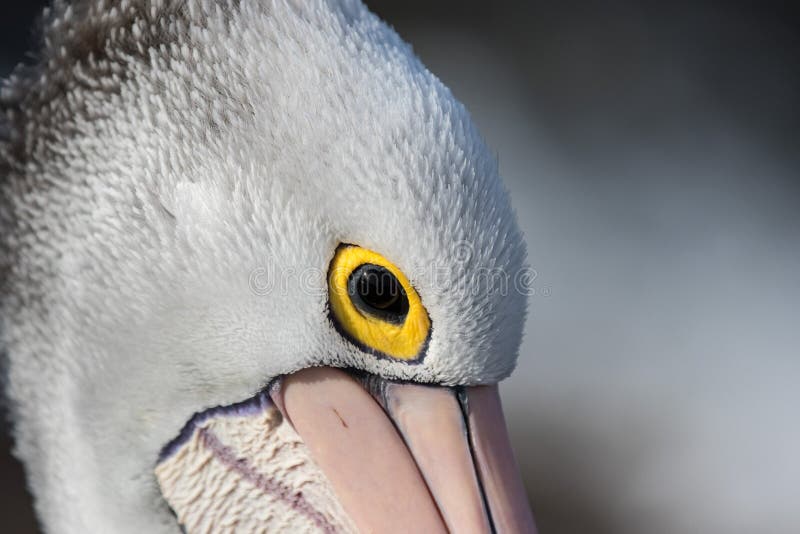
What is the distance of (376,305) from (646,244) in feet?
11.1

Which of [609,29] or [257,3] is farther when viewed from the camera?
[609,29]

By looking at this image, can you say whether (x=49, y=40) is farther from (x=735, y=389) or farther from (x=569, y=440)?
(x=735, y=389)

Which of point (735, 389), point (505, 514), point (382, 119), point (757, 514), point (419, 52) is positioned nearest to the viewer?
point (382, 119)

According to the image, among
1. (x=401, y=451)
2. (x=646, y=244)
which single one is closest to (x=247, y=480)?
(x=401, y=451)

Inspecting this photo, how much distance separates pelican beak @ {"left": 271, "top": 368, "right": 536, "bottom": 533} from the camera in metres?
1.30

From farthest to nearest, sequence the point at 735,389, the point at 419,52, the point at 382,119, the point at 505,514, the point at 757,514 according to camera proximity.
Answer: the point at 419,52 → the point at 735,389 → the point at 757,514 → the point at 505,514 → the point at 382,119

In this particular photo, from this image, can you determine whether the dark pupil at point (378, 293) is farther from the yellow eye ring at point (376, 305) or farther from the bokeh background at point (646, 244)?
the bokeh background at point (646, 244)

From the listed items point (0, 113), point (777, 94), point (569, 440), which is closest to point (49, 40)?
point (0, 113)

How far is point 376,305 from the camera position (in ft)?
4.08

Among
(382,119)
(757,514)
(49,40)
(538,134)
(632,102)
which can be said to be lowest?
(382,119)

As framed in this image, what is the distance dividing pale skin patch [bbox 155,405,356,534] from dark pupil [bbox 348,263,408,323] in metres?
0.23

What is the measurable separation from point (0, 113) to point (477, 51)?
3.54 m

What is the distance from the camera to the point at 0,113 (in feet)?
4.62

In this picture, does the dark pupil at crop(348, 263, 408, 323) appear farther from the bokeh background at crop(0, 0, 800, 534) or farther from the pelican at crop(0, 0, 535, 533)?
the bokeh background at crop(0, 0, 800, 534)
